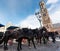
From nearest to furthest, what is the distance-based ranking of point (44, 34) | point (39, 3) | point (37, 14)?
point (44, 34), point (37, 14), point (39, 3)

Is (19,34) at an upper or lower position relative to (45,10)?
lower

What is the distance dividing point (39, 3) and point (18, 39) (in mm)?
44851

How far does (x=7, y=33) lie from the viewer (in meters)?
15.2

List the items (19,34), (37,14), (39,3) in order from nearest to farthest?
(19,34) → (37,14) → (39,3)

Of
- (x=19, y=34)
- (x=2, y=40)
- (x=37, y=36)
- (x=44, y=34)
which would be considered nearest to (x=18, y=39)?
(x=19, y=34)

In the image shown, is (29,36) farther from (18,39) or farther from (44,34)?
(44,34)

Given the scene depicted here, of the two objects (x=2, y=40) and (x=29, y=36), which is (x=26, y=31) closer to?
(x=29, y=36)

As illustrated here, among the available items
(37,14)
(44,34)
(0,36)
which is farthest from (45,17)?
(0,36)

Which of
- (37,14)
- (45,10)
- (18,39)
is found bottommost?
(18,39)

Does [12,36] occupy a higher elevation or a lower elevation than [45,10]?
lower

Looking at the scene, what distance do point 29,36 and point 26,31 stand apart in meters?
0.61

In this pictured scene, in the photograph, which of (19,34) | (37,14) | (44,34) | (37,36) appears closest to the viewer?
(19,34)

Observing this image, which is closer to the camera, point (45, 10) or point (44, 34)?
point (44, 34)

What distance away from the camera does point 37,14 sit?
35750mm
